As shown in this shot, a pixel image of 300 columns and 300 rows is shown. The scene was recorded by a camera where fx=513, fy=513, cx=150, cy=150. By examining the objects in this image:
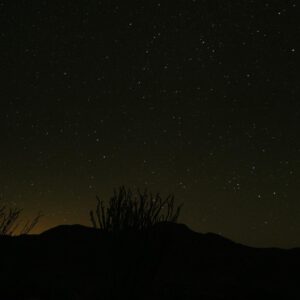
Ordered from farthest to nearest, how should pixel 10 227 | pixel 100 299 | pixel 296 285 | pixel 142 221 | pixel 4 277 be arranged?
pixel 296 285, pixel 4 277, pixel 10 227, pixel 100 299, pixel 142 221

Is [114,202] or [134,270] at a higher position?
[114,202]

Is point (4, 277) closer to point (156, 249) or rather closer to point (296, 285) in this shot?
point (156, 249)

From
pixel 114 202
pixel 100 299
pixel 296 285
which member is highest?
pixel 296 285

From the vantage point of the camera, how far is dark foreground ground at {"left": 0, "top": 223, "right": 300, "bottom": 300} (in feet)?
23.5

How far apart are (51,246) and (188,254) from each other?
11.2 metres

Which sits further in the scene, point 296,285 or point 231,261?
point 231,261

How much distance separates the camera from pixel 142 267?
7.10m

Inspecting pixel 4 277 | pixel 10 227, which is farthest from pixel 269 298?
pixel 10 227

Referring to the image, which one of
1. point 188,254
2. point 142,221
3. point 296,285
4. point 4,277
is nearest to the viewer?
point 142,221

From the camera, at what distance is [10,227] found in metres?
10.5

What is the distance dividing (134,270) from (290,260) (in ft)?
109

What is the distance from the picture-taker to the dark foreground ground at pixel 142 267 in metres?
7.15

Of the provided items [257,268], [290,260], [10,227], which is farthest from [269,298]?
[290,260]

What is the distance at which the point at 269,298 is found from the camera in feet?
61.2
